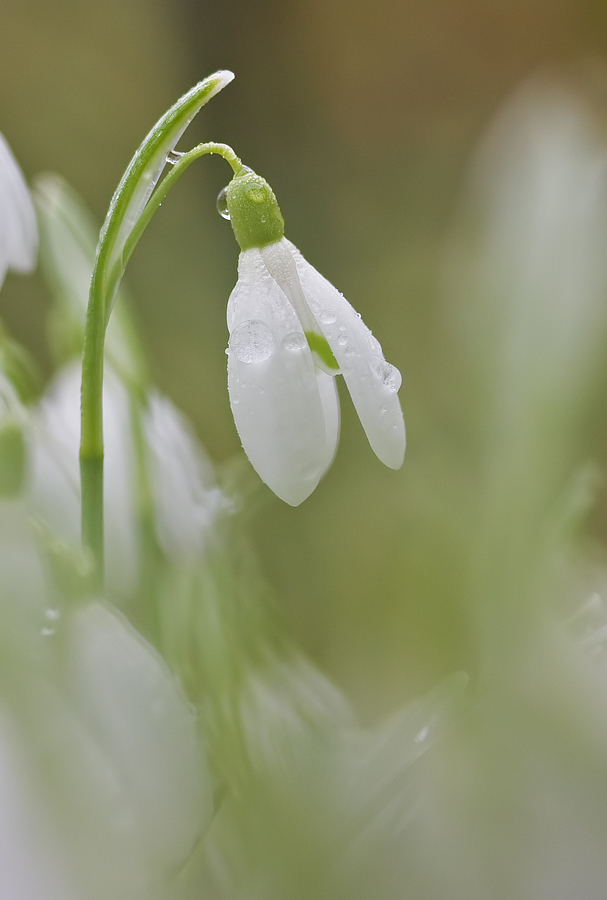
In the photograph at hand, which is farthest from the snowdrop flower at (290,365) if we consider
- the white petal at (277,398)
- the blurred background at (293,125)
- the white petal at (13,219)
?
the blurred background at (293,125)

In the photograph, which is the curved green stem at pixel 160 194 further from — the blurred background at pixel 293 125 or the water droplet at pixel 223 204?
the blurred background at pixel 293 125

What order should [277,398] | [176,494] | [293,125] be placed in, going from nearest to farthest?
[277,398] < [176,494] < [293,125]

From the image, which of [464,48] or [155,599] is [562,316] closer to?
[155,599]

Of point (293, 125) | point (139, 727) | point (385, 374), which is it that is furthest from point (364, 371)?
point (293, 125)

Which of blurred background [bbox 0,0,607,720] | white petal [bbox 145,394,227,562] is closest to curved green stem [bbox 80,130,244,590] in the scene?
white petal [bbox 145,394,227,562]

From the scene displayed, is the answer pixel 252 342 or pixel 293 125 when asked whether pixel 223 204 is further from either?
pixel 293 125

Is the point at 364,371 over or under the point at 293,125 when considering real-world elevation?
under

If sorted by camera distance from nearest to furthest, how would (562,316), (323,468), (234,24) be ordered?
(323,468) < (562,316) < (234,24)

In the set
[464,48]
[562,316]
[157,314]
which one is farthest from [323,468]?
[464,48]
